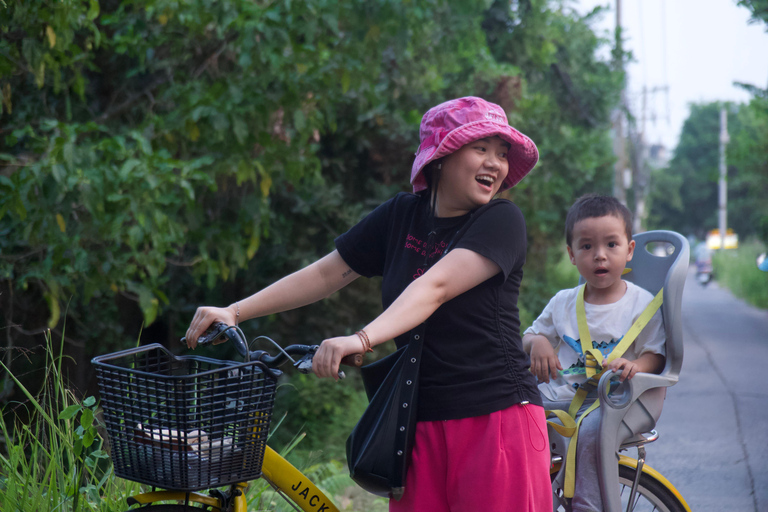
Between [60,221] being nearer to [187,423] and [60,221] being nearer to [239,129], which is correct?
[239,129]

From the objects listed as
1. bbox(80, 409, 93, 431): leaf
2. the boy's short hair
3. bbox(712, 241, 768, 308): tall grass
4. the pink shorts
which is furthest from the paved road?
bbox(712, 241, 768, 308): tall grass

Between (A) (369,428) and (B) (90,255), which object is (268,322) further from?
(A) (369,428)

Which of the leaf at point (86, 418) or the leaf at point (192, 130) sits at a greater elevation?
the leaf at point (192, 130)

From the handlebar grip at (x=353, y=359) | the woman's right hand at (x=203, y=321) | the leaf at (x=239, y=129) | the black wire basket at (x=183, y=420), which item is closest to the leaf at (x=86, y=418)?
the woman's right hand at (x=203, y=321)

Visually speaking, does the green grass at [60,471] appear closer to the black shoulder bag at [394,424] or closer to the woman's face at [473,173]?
the black shoulder bag at [394,424]

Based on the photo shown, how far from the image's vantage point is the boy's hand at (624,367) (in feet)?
8.48

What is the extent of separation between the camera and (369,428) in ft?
7.09

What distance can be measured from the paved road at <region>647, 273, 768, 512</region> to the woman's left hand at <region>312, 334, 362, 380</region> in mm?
3466

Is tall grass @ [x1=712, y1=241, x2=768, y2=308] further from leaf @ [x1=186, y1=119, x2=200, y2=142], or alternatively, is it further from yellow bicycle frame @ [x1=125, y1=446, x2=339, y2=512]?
yellow bicycle frame @ [x1=125, y1=446, x2=339, y2=512]

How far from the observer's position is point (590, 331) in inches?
110

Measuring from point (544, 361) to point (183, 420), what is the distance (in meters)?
1.41

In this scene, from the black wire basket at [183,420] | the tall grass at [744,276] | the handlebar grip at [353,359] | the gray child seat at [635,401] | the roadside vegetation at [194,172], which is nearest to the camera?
the black wire basket at [183,420]

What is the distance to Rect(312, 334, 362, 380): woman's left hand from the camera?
1.82 m

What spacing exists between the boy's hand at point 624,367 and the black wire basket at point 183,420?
1.26m
